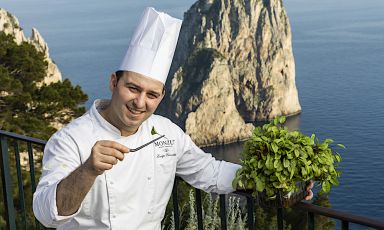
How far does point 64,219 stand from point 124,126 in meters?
0.52

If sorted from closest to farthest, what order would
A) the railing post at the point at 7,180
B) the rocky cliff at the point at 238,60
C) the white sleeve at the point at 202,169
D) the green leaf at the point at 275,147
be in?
the green leaf at the point at 275,147 → the white sleeve at the point at 202,169 → the railing post at the point at 7,180 → the rocky cliff at the point at 238,60

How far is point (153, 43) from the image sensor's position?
2.51 metres

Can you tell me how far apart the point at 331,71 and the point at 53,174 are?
111349 millimetres

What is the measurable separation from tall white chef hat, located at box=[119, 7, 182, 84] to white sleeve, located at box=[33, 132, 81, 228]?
16.8 inches

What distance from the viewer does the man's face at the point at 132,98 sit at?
2311 mm

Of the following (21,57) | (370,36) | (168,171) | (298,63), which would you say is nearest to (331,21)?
(370,36)

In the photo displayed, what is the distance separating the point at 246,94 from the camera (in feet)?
316

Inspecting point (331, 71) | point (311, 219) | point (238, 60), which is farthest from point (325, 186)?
point (331, 71)

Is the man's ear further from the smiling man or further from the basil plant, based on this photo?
the basil plant

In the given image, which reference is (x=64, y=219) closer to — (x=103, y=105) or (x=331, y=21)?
(x=103, y=105)

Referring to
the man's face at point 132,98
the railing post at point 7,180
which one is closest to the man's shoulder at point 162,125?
the man's face at point 132,98

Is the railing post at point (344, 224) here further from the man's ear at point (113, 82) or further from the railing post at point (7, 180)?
the railing post at point (7, 180)

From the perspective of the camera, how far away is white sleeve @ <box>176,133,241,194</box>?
2.67 meters

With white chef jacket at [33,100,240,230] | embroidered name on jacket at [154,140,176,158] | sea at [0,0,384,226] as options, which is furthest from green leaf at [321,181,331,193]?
→ sea at [0,0,384,226]
